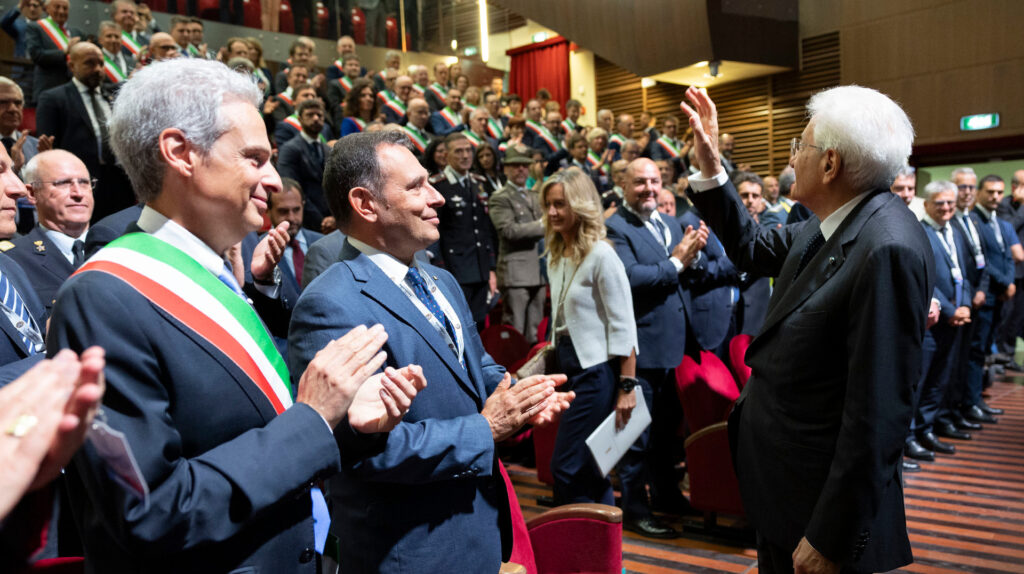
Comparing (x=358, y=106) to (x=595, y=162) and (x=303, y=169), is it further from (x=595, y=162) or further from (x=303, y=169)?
(x=595, y=162)

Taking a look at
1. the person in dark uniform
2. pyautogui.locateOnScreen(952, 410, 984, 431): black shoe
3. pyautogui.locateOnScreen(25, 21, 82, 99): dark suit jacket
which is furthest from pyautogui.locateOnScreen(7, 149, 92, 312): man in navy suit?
pyautogui.locateOnScreen(952, 410, 984, 431): black shoe

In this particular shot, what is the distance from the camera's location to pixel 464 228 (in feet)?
17.7

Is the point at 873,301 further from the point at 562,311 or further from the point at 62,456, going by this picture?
the point at 562,311

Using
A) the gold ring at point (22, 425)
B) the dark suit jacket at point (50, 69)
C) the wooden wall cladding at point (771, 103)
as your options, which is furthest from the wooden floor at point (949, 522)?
the wooden wall cladding at point (771, 103)

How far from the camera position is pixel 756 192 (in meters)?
4.56

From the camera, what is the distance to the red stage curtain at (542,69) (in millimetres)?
14078

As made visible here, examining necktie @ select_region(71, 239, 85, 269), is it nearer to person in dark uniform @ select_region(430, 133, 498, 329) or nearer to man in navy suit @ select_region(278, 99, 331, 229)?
man in navy suit @ select_region(278, 99, 331, 229)

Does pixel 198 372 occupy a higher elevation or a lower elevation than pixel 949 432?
higher

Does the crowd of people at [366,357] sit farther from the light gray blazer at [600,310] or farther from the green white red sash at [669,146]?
the green white red sash at [669,146]

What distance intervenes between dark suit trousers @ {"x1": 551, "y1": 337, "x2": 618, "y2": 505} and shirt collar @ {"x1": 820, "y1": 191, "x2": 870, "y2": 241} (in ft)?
4.38

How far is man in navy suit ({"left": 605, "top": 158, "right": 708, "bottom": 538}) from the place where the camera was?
10.7 feet

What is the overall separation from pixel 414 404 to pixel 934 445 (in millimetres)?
4134

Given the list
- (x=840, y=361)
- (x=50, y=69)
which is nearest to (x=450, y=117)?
(x=50, y=69)

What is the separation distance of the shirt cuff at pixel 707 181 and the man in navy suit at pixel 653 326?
47.4 inches
